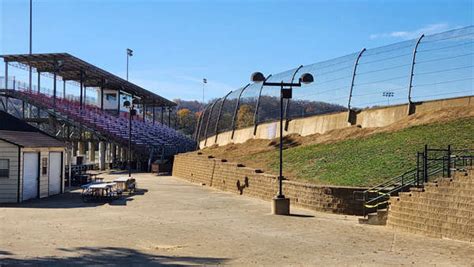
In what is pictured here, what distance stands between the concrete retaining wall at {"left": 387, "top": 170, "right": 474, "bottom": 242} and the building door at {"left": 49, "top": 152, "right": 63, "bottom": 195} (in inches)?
691

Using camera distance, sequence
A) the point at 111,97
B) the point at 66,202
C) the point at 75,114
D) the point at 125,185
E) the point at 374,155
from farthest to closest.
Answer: the point at 111,97
the point at 75,114
the point at 125,185
the point at 374,155
the point at 66,202

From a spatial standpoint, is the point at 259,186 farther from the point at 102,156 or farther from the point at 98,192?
the point at 102,156

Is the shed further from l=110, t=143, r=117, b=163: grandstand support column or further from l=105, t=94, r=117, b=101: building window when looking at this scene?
l=105, t=94, r=117, b=101: building window

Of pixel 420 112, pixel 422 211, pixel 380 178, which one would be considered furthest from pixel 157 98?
pixel 422 211

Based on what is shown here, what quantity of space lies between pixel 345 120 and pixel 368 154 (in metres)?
8.39

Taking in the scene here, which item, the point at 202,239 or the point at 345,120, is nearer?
the point at 202,239

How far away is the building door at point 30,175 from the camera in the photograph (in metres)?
24.2

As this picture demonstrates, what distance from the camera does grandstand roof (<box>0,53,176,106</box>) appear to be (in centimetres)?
5566

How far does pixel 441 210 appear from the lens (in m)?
14.5

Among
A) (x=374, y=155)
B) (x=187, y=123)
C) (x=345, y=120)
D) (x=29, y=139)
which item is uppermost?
(x=187, y=123)

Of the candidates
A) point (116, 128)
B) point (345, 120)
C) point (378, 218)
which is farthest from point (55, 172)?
point (116, 128)

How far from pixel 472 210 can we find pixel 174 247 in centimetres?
731

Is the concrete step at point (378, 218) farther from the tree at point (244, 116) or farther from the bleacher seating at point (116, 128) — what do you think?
the bleacher seating at point (116, 128)

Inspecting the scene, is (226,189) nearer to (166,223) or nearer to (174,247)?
(166,223)
